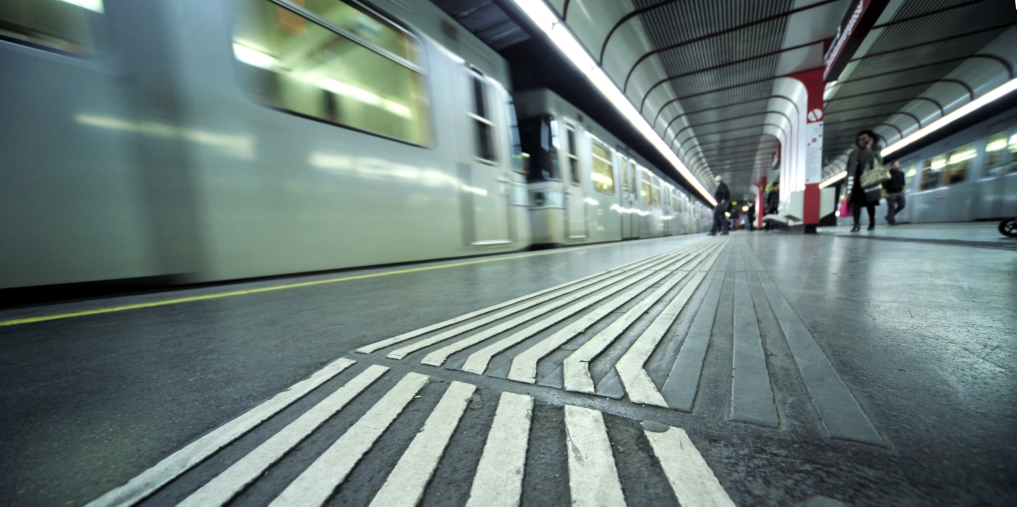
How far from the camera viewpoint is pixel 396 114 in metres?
4.30

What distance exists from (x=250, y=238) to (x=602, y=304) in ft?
8.10

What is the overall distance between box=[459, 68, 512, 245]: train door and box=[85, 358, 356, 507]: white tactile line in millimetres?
3494

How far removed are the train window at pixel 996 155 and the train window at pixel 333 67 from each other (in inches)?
582

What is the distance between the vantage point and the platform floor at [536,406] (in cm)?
38

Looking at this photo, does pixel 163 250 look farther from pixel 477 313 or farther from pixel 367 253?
pixel 477 313

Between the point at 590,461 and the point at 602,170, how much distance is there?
29.1 feet

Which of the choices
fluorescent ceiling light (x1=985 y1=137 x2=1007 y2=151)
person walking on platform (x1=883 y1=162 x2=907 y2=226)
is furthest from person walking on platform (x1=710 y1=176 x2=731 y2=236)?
fluorescent ceiling light (x1=985 y1=137 x2=1007 y2=151)

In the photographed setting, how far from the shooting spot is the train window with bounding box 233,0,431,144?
2.59 metres

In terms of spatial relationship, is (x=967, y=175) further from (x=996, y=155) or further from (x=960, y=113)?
(x=960, y=113)

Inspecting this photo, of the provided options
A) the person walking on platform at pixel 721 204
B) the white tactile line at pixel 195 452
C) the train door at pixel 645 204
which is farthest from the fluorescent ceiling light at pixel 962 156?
the white tactile line at pixel 195 452

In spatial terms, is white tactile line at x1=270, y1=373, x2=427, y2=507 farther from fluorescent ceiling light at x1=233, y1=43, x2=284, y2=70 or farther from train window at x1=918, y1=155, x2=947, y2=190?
train window at x1=918, y1=155, x2=947, y2=190

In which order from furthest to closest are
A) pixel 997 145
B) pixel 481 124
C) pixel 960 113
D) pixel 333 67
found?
1. pixel 960 113
2. pixel 997 145
3. pixel 481 124
4. pixel 333 67

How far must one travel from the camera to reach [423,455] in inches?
17.3

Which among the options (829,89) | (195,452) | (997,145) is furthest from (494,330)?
(997,145)
